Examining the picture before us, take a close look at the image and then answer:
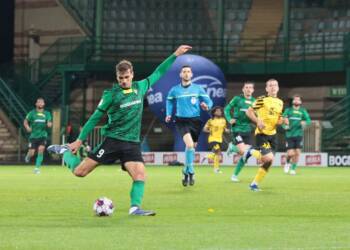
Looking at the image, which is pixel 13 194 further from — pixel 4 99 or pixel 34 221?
pixel 4 99

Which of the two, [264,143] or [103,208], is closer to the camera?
[103,208]

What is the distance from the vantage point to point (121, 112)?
13289 mm

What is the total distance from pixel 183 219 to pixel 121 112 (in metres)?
1.83

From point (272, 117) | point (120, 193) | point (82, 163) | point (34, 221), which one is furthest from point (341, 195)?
point (34, 221)

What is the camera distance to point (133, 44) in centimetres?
4438

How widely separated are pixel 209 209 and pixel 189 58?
25.6m

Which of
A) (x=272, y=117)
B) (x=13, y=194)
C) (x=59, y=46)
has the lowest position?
(x=13, y=194)

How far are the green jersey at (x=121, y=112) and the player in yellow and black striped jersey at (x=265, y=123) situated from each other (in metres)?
5.08

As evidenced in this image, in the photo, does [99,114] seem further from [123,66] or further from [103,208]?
[103,208]

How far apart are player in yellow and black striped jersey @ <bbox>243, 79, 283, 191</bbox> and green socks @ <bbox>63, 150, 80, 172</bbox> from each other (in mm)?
5086

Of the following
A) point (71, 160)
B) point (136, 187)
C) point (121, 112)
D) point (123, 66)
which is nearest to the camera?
point (123, 66)

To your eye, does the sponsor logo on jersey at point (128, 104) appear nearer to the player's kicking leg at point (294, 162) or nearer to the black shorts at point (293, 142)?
the player's kicking leg at point (294, 162)

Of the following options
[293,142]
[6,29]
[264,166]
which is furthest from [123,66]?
[6,29]

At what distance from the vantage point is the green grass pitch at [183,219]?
9.93 metres
